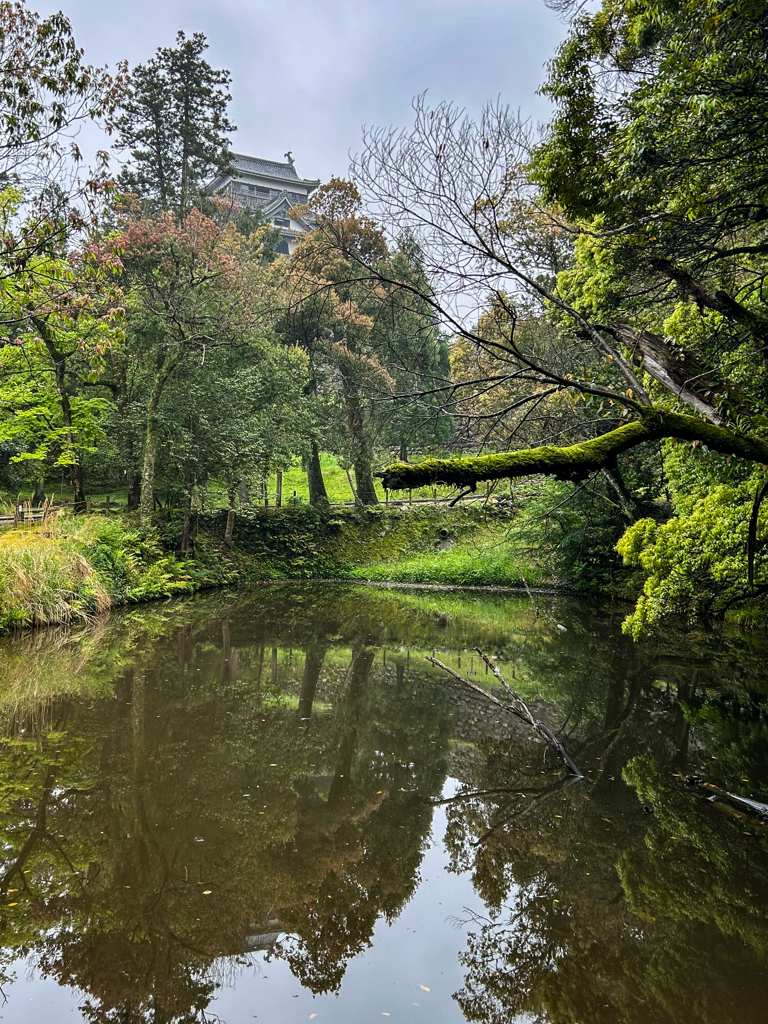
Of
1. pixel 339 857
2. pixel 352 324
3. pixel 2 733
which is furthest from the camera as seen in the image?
pixel 352 324

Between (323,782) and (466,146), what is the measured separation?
15.4 feet

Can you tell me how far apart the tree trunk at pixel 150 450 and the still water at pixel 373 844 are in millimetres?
7953

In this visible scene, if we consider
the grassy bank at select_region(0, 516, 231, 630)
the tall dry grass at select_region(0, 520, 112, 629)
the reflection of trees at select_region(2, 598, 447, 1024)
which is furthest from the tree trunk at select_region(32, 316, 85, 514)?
the reflection of trees at select_region(2, 598, 447, 1024)

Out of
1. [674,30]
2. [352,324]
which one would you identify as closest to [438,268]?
[674,30]

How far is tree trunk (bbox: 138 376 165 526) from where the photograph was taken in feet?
50.6

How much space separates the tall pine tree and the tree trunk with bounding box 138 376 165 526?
7.43 m

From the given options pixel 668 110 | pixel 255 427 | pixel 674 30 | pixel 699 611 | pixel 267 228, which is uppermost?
pixel 267 228

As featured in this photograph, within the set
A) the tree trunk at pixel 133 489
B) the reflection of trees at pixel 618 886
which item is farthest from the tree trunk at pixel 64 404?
the reflection of trees at pixel 618 886

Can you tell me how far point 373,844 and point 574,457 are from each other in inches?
110

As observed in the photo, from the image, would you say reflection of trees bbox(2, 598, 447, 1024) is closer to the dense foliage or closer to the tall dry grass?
the dense foliage

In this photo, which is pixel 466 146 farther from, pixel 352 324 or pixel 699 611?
pixel 352 324

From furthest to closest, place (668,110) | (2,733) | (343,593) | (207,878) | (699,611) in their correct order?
(343,593) < (699,611) < (2,733) < (668,110) < (207,878)

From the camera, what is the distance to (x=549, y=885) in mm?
3729

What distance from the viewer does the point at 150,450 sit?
50.5ft
